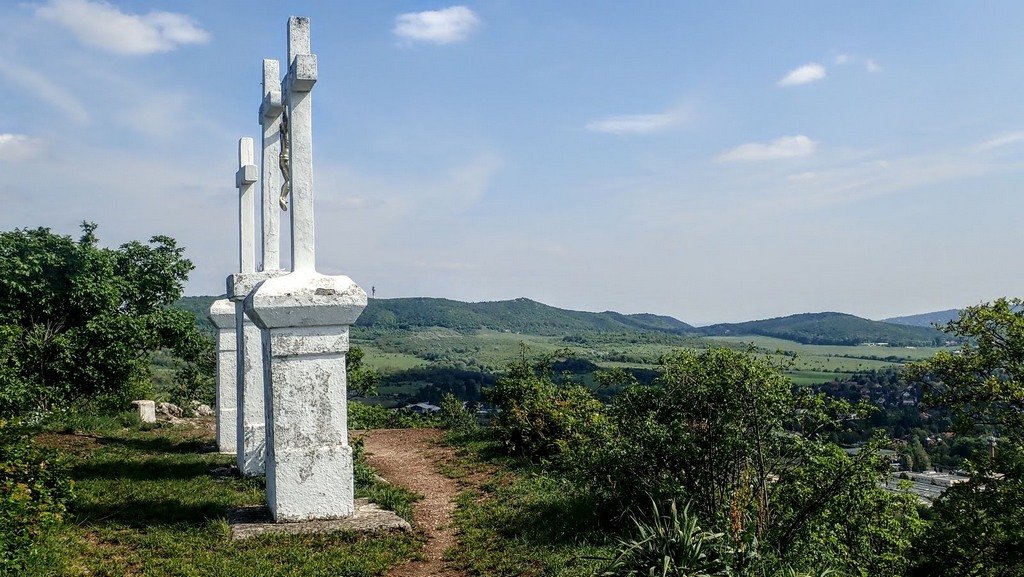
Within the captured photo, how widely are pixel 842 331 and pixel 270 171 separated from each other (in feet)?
314

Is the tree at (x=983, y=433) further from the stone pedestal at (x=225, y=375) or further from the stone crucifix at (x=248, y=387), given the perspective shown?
the stone pedestal at (x=225, y=375)

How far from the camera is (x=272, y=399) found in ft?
22.7

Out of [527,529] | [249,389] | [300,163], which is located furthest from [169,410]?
[527,529]

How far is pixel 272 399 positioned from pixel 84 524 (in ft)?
7.11

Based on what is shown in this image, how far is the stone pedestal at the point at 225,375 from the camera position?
38.0 ft

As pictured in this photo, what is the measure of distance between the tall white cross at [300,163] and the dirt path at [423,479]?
3038 mm

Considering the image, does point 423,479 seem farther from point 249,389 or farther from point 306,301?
point 306,301

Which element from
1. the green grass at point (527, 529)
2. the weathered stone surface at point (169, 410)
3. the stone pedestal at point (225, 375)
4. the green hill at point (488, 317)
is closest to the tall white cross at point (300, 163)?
the green grass at point (527, 529)

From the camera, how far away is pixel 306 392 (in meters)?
7.00

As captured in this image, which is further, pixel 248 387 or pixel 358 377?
pixel 358 377

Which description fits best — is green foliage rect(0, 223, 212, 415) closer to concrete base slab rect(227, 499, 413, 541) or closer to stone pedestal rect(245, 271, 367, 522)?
concrete base slab rect(227, 499, 413, 541)

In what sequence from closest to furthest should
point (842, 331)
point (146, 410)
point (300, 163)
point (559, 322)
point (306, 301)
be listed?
point (306, 301), point (300, 163), point (146, 410), point (842, 331), point (559, 322)

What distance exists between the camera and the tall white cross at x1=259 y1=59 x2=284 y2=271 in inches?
364

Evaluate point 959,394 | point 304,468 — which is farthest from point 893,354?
point 304,468
